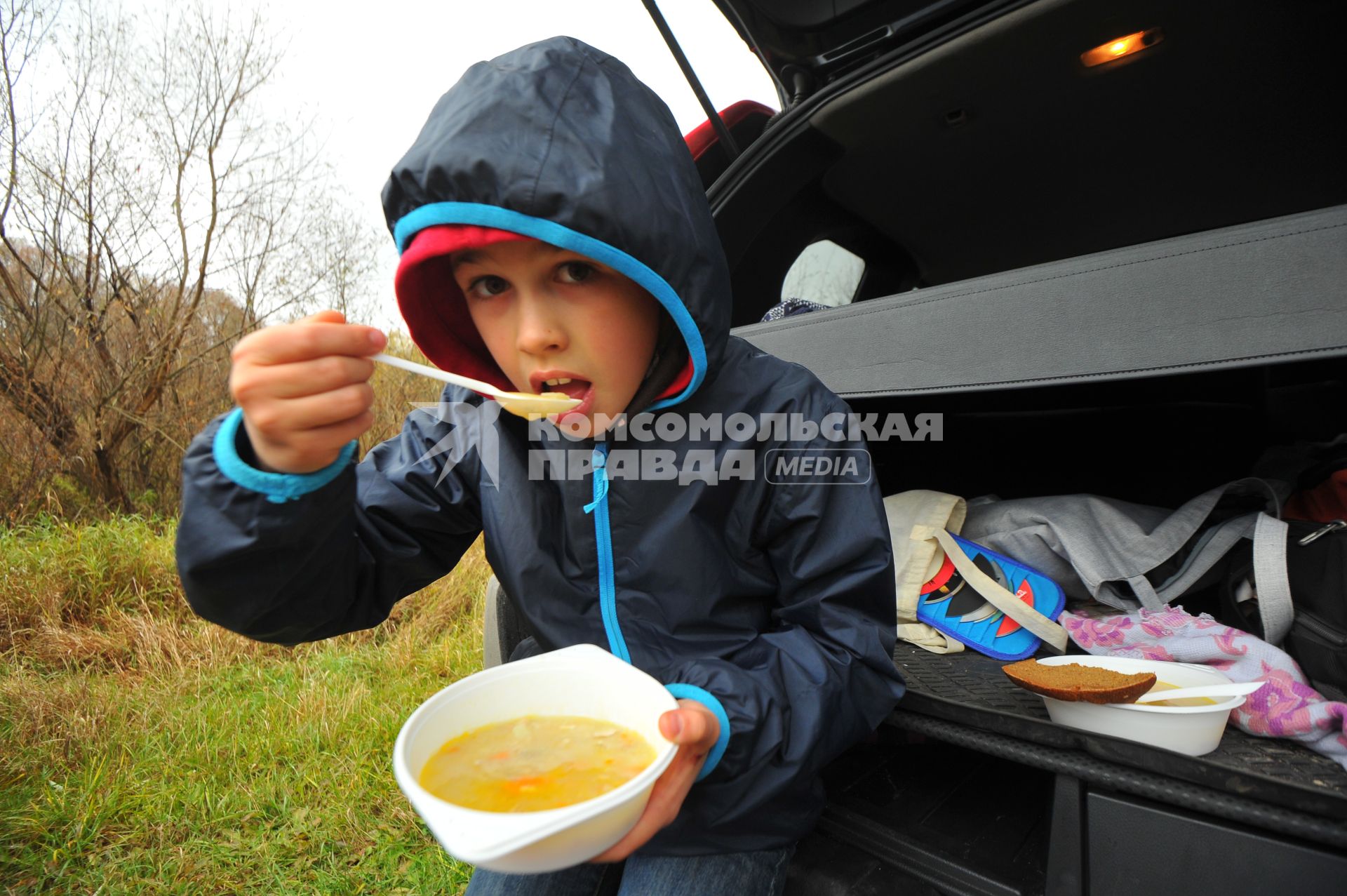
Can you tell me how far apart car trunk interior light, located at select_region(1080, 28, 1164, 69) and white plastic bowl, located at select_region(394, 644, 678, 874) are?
6.14 ft

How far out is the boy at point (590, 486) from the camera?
2.52 feet

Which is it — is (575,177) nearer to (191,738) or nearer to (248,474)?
(248,474)

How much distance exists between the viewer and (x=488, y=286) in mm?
994

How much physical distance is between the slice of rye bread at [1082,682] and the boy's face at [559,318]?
0.74 meters

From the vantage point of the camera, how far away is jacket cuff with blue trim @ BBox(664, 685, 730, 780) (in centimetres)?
84

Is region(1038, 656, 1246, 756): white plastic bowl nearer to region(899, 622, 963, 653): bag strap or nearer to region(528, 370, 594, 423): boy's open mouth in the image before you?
region(899, 622, 963, 653): bag strap

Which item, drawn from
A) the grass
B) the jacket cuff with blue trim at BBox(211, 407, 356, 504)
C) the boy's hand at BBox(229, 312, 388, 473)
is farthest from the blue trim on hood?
the grass

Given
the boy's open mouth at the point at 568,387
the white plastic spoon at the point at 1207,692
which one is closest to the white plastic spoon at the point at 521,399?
the boy's open mouth at the point at 568,387

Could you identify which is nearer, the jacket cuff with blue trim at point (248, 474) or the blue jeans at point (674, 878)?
the jacket cuff with blue trim at point (248, 474)

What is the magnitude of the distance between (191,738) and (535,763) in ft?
5.57

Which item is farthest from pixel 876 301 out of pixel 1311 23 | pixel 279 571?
pixel 1311 23

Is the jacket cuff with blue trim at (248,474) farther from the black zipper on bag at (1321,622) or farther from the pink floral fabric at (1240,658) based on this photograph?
the black zipper on bag at (1321,622)

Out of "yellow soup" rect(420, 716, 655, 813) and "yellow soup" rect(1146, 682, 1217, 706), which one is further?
"yellow soup" rect(1146, 682, 1217, 706)

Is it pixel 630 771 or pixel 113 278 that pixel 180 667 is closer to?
pixel 630 771
